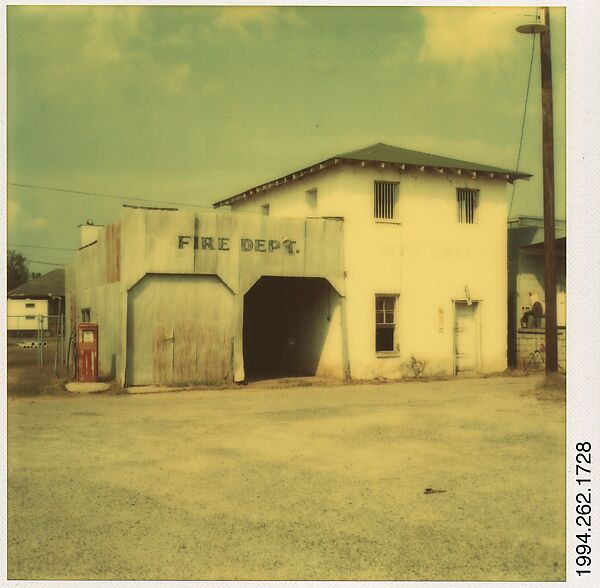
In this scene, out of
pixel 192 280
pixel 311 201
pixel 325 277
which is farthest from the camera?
pixel 311 201

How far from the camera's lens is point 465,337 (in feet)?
71.0

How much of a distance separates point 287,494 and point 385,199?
13857 millimetres

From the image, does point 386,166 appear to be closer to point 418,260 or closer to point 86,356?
point 418,260

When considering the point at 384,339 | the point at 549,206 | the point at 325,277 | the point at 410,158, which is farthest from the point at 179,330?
the point at 549,206

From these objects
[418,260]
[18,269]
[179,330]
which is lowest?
[179,330]

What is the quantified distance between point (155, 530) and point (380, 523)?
218 cm

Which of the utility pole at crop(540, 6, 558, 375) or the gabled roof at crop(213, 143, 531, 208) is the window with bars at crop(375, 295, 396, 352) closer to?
the gabled roof at crop(213, 143, 531, 208)

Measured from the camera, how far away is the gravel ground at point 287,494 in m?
6.05

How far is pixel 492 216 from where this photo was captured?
2172cm

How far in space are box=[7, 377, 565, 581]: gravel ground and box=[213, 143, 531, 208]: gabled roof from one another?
8.46 meters

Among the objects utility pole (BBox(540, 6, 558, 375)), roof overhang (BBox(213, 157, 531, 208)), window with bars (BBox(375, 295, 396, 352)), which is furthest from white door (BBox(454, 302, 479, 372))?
utility pole (BBox(540, 6, 558, 375))

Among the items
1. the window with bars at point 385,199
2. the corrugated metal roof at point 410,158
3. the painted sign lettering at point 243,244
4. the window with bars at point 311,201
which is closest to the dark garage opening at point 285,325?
the painted sign lettering at point 243,244

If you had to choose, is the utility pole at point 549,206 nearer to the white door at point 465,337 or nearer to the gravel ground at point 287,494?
the gravel ground at point 287,494

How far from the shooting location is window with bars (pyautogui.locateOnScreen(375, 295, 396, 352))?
20.3 m
